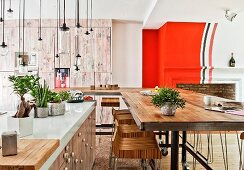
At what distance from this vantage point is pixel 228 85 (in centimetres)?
734

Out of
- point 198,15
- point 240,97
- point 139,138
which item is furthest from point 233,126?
point 240,97

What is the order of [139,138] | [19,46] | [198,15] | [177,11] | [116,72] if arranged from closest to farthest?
[139,138], [177,11], [198,15], [19,46], [116,72]

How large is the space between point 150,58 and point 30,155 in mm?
6714

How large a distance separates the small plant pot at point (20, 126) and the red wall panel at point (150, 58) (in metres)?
6.22

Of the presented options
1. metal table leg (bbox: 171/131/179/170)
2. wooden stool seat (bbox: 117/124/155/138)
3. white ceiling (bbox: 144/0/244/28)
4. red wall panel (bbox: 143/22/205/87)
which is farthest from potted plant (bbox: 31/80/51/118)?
red wall panel (bbox: 143/22/205/87)

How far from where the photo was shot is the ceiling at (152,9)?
488 cm

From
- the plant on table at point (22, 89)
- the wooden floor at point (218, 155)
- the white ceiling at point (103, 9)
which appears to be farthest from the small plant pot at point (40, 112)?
the white ceiling at point (103, 9)

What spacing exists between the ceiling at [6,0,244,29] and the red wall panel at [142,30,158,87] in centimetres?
65

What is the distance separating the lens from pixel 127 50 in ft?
24.6

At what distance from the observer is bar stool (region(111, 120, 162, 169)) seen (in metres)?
2.48

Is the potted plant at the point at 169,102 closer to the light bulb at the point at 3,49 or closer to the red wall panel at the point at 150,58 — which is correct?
the light bulb at the point at 3,49

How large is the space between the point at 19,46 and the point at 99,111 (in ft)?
8.52

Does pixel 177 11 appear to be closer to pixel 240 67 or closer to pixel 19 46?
pixel 240 67

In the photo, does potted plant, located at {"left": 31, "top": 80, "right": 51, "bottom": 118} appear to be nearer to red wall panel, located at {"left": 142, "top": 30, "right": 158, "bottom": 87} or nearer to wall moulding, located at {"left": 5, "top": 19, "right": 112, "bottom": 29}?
wall moulding, located at {"left": 5, "top": 19, "right": 112, "bottom": 29}
